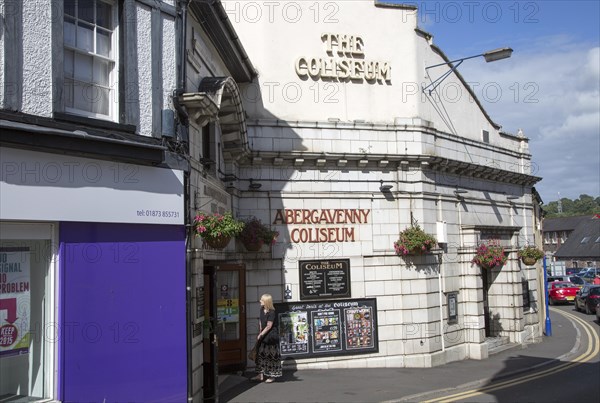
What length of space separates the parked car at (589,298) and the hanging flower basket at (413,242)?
17751 mm

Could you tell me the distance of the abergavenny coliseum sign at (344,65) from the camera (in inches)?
594

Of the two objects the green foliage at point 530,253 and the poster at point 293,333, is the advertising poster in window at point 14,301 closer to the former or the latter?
the poster at point 293,333

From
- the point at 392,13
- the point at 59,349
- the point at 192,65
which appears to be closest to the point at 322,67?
the point at 392,13

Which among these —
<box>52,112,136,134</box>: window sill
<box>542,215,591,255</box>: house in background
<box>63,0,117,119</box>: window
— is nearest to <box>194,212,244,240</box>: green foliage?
<box>52,112,136,134</box>: window sill

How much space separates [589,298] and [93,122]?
1157 inches

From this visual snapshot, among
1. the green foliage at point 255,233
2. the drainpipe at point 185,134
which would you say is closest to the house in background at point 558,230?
the green foliage at point 255,233

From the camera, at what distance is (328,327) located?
1444 cm

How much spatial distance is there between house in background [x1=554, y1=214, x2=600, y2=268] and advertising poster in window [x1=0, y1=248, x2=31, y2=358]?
76.6 m

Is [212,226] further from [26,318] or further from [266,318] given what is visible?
[266,318]

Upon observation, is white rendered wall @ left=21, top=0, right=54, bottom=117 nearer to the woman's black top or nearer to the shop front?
the shop front

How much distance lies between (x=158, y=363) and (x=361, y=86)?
32.4 ft

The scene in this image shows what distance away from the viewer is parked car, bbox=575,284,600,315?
29.5 metres

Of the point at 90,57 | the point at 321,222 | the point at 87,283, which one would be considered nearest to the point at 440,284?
the point at 321,222

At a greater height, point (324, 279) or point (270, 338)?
point (324, 279)
